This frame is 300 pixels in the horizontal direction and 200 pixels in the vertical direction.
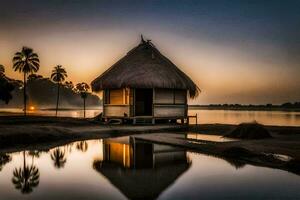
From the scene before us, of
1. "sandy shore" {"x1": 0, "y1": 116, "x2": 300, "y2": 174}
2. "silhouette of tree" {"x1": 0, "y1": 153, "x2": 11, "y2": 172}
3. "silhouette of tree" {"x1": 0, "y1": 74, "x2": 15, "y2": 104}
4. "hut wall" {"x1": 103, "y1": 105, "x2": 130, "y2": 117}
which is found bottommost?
"silhouette of tree" {"x1": 0, "y1": 153, "x2": 11, "y2": 172}

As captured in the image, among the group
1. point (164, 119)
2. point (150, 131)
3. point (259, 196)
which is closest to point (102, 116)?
point (164, 119)

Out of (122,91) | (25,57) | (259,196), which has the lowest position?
(259,196)

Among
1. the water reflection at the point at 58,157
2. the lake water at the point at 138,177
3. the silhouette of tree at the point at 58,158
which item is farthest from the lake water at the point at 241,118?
the lake water at the point at 138,177

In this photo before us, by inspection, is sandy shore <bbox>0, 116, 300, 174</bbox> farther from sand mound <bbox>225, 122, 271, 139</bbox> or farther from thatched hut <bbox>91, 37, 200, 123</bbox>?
thatched hut <bbox>91, 37, 200, 123</bbox>

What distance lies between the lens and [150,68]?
29.8 meters

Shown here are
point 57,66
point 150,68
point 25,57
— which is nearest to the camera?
point 150,68

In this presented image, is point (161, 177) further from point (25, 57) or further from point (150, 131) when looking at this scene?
point (25, 57)

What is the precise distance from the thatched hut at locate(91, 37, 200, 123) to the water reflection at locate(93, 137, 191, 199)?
12.8 meters

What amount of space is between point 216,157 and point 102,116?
20219 millimetres

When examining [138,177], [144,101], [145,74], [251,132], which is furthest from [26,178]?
[144,101]

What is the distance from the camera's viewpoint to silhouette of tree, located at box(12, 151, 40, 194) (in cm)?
841

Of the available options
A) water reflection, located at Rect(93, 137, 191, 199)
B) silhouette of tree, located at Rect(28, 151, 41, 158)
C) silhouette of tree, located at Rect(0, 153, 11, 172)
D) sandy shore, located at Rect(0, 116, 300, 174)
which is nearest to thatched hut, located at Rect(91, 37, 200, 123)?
sandy shore, located at Rect(0, 116, 300, 174)

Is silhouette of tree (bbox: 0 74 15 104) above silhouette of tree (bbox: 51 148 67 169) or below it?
above

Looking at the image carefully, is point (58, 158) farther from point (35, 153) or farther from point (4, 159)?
point (4, 159)
